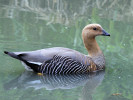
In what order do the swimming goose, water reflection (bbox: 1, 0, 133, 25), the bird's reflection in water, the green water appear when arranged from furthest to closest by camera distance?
water reflection (bbox: 1, 0, 133, 25), the swimming goose, the bird's reflection in water, the green water

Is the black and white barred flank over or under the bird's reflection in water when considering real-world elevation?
over

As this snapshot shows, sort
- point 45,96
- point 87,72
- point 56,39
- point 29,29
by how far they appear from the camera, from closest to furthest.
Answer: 1. point 45,96
2. point 87,72
3. point 56,39
4. point 29,29

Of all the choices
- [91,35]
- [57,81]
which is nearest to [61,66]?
[57,81]

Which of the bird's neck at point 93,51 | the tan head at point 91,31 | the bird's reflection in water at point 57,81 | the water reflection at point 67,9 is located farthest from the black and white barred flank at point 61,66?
the water reflection at point 67,9

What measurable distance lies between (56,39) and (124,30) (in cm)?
290

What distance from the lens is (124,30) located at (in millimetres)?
11828

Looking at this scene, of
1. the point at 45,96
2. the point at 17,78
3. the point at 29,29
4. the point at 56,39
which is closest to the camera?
the point at 45,96

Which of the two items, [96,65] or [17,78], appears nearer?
[17,78]

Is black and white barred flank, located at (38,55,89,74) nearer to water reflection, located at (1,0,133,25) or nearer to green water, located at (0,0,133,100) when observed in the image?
green water, located at (0,0,133,100)

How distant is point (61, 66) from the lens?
7758mm

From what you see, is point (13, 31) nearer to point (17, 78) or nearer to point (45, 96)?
point (17, 78)

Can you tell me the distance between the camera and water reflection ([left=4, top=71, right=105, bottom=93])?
704cm

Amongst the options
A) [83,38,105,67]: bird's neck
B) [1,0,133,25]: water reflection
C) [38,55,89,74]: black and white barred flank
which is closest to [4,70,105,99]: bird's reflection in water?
[38,55,89,74]: black and white barred flank

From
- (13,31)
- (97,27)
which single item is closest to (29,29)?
(13,31)
